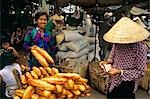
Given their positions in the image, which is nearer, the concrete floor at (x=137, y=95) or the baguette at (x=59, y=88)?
the baguette at (x=59, y=88)

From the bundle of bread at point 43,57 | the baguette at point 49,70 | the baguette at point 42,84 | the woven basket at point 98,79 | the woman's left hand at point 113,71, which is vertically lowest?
the woven basket at point 98,79

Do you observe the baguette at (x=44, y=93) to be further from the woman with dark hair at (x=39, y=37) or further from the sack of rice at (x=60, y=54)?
the sack of rice at (x=60, y=54)

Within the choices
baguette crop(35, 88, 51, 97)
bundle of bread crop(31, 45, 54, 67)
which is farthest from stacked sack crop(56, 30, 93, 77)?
baguette crop(35, 88, 51, 97)

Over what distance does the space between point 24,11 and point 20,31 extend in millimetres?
846

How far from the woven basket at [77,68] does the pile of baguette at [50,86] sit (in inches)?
85.5

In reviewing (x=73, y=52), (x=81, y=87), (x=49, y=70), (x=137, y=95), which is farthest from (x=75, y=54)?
(x=81, y=87)

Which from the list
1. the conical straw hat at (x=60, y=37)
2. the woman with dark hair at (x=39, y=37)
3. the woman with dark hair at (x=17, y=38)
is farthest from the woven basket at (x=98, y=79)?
the woman with dark hair at (x=17, y=38)

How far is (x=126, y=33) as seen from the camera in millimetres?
2736

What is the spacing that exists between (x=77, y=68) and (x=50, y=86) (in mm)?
2472

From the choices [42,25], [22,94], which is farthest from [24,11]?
[22,94]

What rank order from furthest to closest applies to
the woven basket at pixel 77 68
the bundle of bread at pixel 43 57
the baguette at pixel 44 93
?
1. the woven basket at pixel 77 68
2. the bundle of bread at pixel 43 57
3. the baguette at pixel 44 93

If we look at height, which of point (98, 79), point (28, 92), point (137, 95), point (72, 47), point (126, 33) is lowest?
point (137, 95)

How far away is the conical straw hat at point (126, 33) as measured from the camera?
8.81 feet

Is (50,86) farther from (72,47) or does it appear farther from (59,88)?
(72,47)
